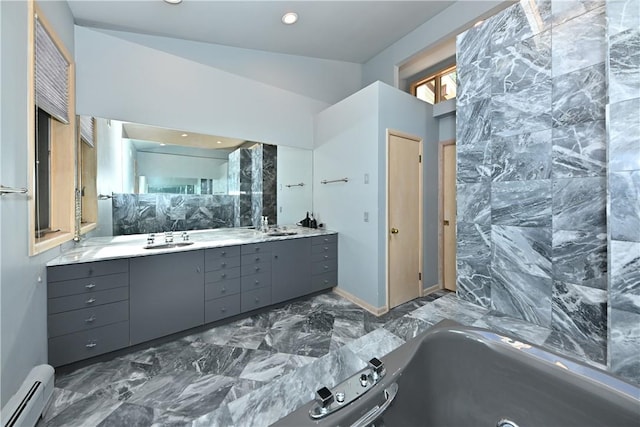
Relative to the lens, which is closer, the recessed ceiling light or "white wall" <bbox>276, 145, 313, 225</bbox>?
the recessed ceiling light

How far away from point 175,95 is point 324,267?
2.63 meters

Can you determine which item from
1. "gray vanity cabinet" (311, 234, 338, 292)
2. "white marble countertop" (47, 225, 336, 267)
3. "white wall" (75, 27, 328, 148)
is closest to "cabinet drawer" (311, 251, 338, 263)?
"gray vanity cabinet" (311, 234, 338, 292)

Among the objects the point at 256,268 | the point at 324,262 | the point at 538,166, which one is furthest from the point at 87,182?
the point at 538,166

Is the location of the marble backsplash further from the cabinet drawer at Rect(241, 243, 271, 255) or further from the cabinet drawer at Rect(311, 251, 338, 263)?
the cabinet drawer at Rect(241, 243, 271, 255)

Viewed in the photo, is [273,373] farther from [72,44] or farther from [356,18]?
[356,18]

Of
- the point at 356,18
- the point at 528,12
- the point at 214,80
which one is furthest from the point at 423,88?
the point at 214,80

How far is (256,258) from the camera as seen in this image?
2666 millimetres

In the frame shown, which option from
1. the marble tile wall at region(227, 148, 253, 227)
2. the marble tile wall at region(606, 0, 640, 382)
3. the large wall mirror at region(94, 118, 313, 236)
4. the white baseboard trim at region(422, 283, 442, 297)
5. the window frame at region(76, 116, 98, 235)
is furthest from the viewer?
the white baseboard trim at region(422, 283, 442, 297)

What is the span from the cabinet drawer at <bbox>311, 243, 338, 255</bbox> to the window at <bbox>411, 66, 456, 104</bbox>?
2.55 metres

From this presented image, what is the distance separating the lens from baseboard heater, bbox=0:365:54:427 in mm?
1165

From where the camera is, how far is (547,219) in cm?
194

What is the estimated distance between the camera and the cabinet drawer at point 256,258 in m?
2.58

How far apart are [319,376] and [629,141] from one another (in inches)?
88.9

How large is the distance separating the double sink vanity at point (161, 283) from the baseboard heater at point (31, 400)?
11.8 inches
